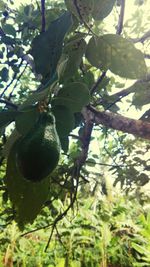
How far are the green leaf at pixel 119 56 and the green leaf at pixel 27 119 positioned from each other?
211mm

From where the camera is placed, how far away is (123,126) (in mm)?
908

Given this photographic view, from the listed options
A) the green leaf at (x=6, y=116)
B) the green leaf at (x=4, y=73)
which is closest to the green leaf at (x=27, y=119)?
the green leaf at (x=6, y=116)

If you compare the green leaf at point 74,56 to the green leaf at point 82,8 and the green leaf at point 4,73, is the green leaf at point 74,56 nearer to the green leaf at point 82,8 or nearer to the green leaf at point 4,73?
the green leaf at point 82,8

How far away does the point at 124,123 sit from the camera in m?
0.91

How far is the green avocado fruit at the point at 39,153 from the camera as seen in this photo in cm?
48

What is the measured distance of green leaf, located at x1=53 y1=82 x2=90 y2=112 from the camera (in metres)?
0.55

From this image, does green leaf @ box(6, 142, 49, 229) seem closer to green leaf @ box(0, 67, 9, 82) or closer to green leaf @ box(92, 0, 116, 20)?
green leaf @ box(92, 0, 116, 20)

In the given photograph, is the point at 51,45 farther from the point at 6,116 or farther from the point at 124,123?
the point at 124,123

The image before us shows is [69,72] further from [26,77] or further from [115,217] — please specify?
[115,217]

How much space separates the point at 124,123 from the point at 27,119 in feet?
1.37

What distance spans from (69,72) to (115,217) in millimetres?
3467

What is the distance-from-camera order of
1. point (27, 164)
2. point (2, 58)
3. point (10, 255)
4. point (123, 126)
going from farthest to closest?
point (10, 255) < point (2, 58) < point (123, 126) < point (27, 164)

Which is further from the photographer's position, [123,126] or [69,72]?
[123,126]

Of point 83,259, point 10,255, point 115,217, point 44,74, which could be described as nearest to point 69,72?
point 44,74
